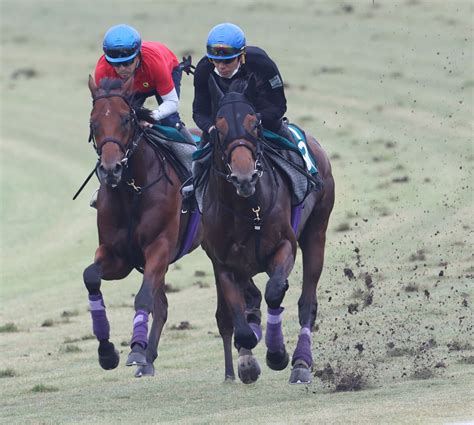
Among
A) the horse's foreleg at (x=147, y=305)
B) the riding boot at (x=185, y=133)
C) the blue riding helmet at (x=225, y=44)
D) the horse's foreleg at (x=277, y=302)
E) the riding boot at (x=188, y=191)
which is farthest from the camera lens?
the riding boot at (x=185, y=133)

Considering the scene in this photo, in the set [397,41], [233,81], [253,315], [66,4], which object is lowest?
[66,4]

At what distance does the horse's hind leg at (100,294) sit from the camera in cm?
1218

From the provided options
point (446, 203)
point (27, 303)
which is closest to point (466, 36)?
point (446, 203)

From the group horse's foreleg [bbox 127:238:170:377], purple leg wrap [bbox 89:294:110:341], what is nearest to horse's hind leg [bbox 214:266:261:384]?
horse's foreleg [bbox 127:238:170:377]

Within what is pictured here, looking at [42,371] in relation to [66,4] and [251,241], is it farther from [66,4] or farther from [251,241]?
[66,4]

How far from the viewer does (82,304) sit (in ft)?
65.0

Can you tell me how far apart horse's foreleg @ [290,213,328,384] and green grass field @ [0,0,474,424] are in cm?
30

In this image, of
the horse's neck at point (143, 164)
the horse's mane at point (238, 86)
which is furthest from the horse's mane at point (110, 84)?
the horse's mane at point (238, 86)

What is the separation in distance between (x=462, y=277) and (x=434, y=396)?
6.57 metres

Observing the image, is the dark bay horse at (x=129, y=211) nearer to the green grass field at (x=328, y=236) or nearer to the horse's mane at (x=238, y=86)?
the green grass field at (x=328, y=236)

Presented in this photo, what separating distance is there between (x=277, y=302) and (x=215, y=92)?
5.26ft

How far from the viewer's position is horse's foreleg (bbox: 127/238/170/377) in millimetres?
11828

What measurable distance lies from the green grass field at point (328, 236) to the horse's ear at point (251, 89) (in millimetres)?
2253

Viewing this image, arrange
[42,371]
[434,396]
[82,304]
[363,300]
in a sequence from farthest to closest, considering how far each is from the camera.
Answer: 1. [82,304]
2. [363,300]
3. [42,371]
4. [434,396]
